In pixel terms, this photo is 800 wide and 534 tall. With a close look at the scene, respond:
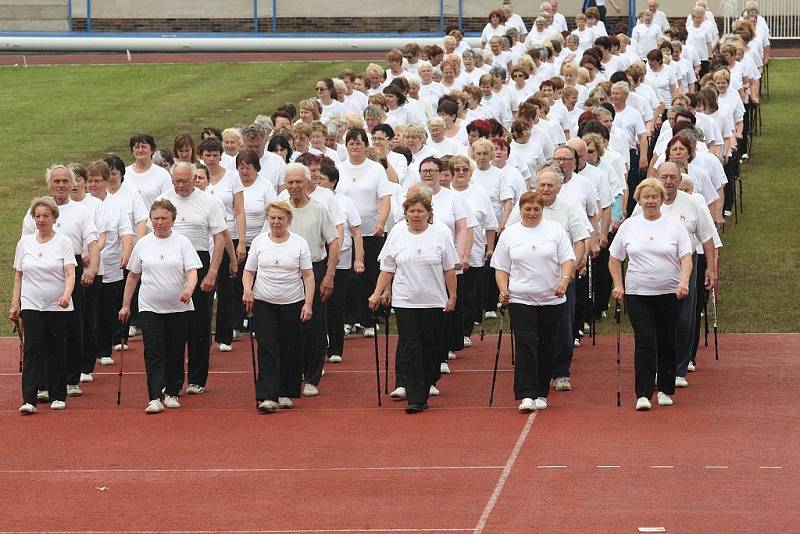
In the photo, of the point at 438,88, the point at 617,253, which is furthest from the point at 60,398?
the point at 438,88

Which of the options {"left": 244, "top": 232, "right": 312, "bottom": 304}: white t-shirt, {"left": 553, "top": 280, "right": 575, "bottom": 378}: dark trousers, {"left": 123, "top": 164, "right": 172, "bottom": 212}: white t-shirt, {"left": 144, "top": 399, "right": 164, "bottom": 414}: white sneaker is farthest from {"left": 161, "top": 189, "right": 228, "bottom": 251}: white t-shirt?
{"left": 553, "top": 280, "right": 575, "bottom": 378}: dark trousers

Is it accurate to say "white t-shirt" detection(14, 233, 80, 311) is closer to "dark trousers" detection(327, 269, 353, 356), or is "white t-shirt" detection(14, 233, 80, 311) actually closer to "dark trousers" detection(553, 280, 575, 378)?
"dark trousers" detection(327, 269, 353, 356)

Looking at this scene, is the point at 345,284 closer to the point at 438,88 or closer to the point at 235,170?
the point at 235,170

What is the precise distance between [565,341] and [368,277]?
3.52m

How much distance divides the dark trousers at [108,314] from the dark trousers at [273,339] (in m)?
2.40

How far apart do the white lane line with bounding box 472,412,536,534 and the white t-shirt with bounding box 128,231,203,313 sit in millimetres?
3068

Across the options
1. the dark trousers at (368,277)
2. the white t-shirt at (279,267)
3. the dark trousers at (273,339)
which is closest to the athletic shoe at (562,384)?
the dark trousers at (273,339)

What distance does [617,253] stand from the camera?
13.5m

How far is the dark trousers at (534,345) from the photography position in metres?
13.4

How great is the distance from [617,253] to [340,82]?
30.3 ft

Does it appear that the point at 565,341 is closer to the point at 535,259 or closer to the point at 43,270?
the point at 535,259

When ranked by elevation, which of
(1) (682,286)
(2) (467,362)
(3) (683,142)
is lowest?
(2) (467,362)

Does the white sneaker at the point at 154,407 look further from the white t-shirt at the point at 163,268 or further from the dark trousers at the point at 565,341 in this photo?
the dark trousers at the point at 565,341

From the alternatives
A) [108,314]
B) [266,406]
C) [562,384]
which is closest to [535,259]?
[562,384]
